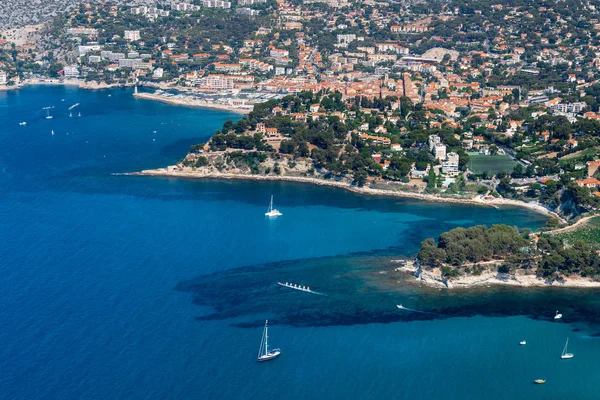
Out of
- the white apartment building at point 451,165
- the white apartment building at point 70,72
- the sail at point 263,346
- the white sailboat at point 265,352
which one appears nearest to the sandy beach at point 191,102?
the white apartment building at point 70,72

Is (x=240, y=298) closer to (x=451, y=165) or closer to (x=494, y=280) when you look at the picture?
(x=494, y=280)

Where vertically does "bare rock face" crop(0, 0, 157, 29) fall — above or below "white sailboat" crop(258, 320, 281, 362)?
above

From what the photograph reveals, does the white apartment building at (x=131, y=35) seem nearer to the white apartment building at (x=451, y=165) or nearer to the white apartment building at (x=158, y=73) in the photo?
the white apartment building at (x=158, y=73)

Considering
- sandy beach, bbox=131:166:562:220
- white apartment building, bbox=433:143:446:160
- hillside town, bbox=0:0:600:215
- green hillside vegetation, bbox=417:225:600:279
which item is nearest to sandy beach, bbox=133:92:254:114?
hillside town, bbox=0:0:600:215

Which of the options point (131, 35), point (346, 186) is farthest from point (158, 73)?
point (346, 186)

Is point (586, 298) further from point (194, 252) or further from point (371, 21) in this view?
point (371, 21)

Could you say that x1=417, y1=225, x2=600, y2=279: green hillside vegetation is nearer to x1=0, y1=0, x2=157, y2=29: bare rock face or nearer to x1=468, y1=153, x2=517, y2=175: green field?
x1=468, y1=153, x2=517, y2=175: green field

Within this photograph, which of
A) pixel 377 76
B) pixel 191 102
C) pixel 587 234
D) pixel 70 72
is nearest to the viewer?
pixel 587 234
